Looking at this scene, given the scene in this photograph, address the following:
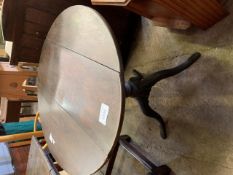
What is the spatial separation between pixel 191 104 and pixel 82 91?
0.63 m

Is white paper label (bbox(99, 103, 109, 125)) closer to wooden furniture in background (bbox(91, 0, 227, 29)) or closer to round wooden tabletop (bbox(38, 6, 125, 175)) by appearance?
round wooden tabletop (bbox(38, 6, 125, 175))

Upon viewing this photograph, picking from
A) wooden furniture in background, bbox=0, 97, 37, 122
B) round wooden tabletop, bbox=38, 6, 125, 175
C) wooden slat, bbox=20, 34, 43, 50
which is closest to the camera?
round wooden tabletop, bbox=38, 6, 125, 175

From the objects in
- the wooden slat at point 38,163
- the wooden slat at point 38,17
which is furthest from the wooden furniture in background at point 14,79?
the wooden slat at point 38,163

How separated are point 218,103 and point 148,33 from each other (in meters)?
0.74

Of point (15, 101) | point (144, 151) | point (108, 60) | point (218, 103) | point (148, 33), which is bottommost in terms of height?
point (15, 101)

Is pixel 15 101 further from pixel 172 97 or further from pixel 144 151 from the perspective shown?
pixel 172 97

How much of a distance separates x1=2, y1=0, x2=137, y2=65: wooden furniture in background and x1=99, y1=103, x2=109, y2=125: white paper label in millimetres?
951

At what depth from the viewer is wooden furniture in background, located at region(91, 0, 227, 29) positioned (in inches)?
42.6

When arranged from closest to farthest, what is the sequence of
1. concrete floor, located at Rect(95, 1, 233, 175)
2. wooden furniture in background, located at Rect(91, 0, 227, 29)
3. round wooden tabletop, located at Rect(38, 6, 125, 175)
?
round wooden tabletop, located at Rect(38, 6, 125, 175)
wooden furniture in background, located at Rect(91, 0, 227, 29)
concrete floor, located at Rect(95, 1, 233, 175)

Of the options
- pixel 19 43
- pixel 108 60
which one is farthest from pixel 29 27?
pixel 108 60

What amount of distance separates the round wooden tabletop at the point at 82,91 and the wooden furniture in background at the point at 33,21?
0.23 m

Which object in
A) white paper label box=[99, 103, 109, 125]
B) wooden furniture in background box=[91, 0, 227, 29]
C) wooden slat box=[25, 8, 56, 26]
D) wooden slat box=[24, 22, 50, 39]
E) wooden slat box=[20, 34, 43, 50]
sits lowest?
white paper label box=[99, 103, 109, 125]

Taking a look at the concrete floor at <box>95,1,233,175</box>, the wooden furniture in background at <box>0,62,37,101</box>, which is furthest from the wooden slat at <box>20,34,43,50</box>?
the concrete floor at <box>95,1,233,175</box>

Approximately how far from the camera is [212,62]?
1299 mm
